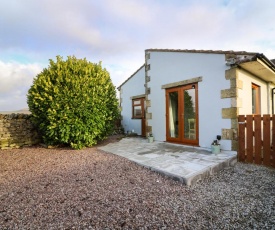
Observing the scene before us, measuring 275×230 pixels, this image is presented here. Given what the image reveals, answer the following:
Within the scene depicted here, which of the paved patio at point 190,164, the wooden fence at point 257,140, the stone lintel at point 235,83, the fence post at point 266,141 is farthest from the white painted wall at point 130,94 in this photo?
the fence post at point 266,141

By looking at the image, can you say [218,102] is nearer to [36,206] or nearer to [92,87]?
[92,87]

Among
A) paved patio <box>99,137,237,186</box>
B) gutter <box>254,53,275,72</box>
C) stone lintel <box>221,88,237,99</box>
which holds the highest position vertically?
gutter <box>254,53,275,72</box>

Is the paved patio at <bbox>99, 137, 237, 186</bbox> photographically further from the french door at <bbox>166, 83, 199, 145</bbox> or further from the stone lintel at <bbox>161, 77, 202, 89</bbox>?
the stone lintel at <bbox>161, 77, 202, 89</bbox>

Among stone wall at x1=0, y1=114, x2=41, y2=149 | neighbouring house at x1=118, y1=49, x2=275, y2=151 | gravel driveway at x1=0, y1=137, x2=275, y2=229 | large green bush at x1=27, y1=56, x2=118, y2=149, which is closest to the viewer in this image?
gravel driveway at x1=0, y1=137, x2=275, y2=229

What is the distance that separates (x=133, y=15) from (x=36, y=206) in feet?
22.1

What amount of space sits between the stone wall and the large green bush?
1.15 m

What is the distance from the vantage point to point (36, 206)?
2.48m

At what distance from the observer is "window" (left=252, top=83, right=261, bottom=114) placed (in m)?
6.65

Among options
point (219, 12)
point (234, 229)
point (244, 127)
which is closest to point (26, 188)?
point (234, 229)

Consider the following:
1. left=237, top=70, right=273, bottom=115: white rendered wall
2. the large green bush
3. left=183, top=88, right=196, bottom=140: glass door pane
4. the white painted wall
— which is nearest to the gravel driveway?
the large green bush

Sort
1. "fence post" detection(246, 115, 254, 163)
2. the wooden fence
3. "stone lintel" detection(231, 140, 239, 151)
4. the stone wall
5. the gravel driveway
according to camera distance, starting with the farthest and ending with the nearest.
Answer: the stone wall
"stone lintel" detection(231, 140, 239, 151)
"fence post" detection(246, 115, 254, 163)
the wooden fence
the gravel driveway

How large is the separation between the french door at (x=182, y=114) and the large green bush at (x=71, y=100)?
9.06 ft

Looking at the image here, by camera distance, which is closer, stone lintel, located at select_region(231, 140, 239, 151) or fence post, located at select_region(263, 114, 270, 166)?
fence post, located at select_region(263, 114, 270, 166)

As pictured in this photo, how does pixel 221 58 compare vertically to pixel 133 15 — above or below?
below
